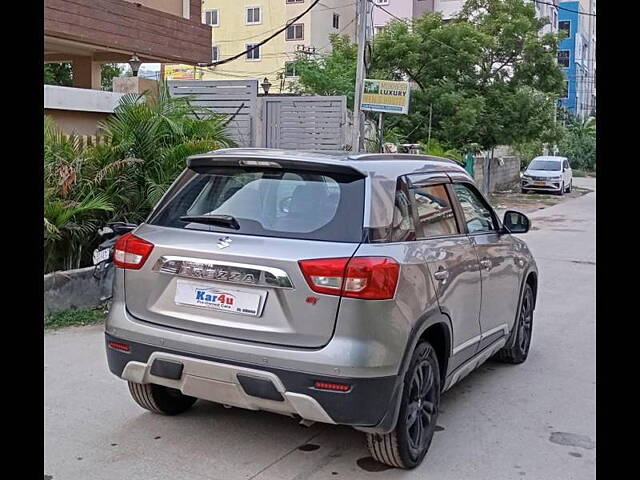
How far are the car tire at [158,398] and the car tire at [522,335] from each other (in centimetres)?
274

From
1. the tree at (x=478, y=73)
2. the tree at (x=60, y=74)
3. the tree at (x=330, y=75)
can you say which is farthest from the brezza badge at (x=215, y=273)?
the tree at (x=60, y=74)

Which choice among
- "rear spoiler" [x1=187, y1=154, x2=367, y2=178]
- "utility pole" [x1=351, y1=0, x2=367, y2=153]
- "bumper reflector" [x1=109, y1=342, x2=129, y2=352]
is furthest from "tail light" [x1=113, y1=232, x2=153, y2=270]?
"utility pole" [x1=351, y1=0, x2=367, y2=153]

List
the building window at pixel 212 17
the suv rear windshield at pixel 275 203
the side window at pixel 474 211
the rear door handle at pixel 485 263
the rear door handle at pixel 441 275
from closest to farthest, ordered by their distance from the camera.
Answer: the suv rear windshield at pixel 275 203 → the rear door handle at pixel 441 275 → the rear door handle at pixel 485 263 → the side window at pixel 474 211 → the building window at pixel 212 17

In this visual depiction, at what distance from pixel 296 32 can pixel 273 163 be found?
39.3 metres

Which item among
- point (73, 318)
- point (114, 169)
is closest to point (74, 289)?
point (73, 318)

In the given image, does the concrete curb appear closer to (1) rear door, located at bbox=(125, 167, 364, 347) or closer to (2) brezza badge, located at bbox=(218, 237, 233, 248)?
(1) rear door, located at bbox=(125, 167, 364, 347)

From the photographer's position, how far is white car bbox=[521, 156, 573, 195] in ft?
97.1

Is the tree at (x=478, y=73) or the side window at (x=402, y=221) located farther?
the tree at (x=478, y=73)

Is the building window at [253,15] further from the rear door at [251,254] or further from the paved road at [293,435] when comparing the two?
the rear door at [251,254]

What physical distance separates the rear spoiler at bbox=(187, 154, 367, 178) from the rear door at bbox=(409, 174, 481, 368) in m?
0.55

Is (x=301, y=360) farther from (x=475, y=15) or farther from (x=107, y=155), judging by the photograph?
(x=475, y=15)

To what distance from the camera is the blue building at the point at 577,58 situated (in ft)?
205
